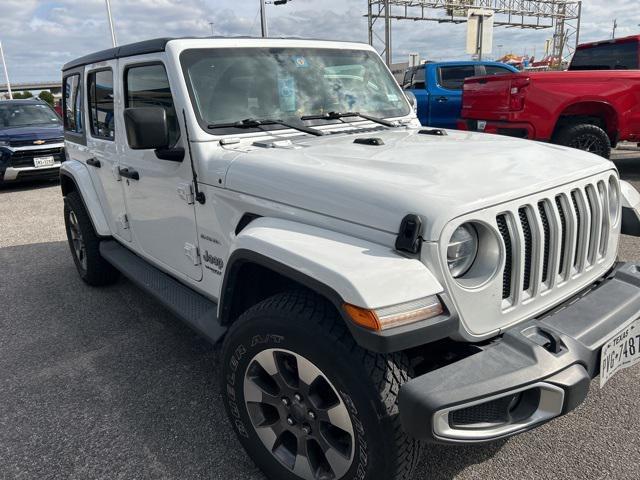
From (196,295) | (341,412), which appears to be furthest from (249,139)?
(341,412)

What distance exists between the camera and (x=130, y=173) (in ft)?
11.2

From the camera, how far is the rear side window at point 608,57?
320 inches

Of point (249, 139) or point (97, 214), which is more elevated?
point (249, 139)

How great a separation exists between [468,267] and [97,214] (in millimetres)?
3263

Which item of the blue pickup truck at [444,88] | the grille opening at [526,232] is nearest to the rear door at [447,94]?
the blue pickup truck at [444,88]

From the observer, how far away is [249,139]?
2.81m

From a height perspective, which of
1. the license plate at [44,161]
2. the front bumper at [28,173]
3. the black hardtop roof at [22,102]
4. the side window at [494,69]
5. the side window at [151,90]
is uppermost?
the side window at [494,69]

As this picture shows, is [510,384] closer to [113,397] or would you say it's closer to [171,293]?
[171,293]

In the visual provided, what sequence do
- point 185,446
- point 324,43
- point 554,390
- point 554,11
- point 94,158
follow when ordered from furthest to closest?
point 554,11 < point 94,158 < point 324,43 < point 185,446 < point 554,390

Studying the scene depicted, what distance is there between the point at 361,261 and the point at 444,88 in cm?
921

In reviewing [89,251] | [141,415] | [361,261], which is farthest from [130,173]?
[361,261]

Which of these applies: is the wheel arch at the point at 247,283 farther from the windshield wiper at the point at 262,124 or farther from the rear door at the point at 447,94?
the rear door at the point at 447,94

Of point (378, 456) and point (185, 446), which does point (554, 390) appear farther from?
point (185, 446)

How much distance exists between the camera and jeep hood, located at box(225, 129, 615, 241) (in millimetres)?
1854
